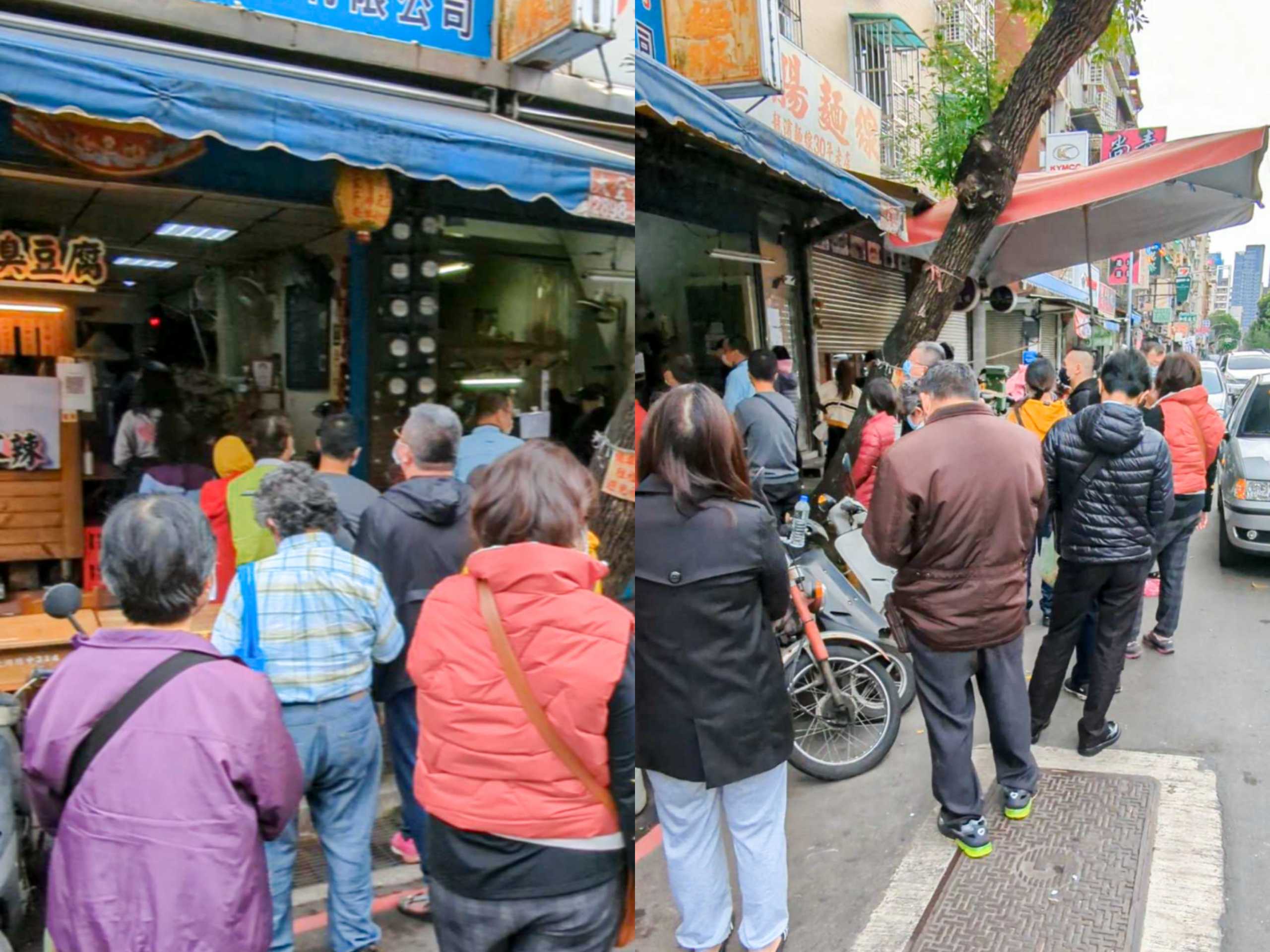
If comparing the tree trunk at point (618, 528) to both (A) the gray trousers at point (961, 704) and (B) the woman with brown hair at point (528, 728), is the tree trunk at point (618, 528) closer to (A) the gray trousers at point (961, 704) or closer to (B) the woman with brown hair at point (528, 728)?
(A) the gray trousers at point (961, 704)

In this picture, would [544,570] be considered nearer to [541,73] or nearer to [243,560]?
[243,560]

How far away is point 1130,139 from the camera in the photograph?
14594 mm

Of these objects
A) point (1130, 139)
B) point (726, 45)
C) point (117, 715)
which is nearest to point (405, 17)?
point (726, 45)

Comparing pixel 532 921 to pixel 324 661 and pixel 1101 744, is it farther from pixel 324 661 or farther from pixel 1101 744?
pixel 1101 744

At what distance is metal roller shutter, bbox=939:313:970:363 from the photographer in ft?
41.5

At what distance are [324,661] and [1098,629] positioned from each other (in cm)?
326

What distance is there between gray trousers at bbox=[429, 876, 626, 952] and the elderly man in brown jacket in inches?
73.6

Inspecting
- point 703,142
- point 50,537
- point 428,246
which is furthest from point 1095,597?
point 50,537

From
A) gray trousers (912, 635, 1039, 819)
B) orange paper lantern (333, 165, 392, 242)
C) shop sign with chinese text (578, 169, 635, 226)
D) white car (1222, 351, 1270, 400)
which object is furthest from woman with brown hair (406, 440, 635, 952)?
white car (1222, 351, 1270, 400)

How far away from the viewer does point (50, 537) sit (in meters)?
5.30

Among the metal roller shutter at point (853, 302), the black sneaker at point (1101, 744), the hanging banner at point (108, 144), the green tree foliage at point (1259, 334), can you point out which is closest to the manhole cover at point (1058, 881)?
the black sneaker at point (1101, 744)

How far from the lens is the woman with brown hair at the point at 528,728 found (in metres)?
1.90

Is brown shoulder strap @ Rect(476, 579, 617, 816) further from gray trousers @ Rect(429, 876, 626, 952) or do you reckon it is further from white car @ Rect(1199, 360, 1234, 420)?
white car @ Rect(1199, 360, 1234, 420)

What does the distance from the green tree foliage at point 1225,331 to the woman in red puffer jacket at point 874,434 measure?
74.4 m
